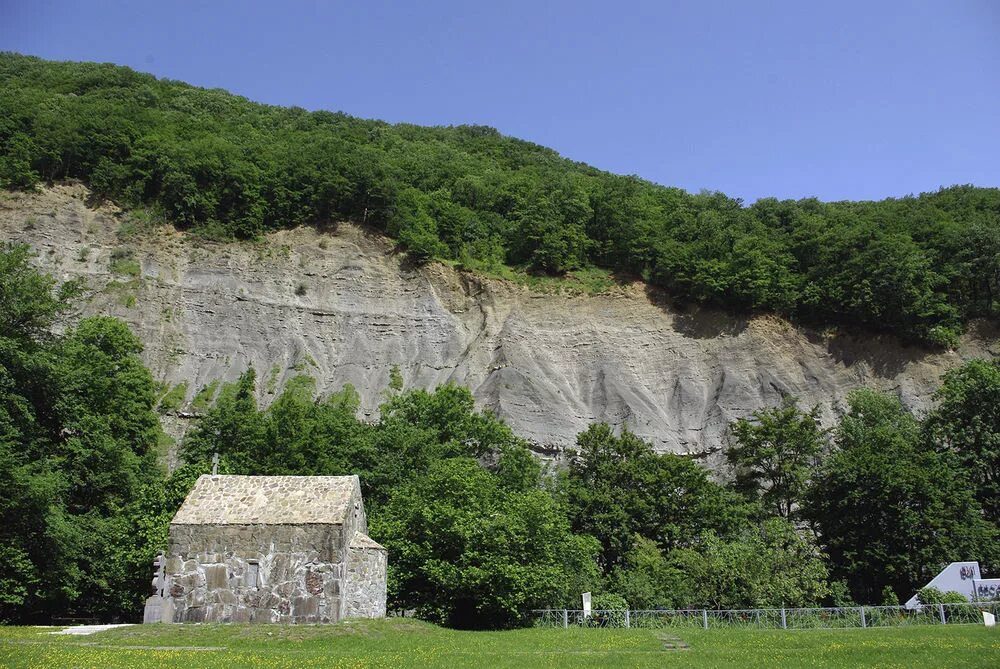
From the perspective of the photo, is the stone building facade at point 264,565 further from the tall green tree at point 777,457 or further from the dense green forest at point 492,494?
the tall green tree at point 777,457

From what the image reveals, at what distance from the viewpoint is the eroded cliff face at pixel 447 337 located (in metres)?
52.6

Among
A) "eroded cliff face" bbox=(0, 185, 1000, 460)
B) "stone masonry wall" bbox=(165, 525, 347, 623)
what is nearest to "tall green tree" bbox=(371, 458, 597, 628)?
"stone masonry wall" bbox=(165, 525, 347, 623)

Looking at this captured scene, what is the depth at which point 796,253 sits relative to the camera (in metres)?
66.4

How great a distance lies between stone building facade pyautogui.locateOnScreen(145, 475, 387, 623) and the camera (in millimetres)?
25453

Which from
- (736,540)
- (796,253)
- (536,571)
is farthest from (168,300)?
(796,253)

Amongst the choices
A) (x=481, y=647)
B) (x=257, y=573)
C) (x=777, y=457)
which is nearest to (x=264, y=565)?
(x=257, y=573)

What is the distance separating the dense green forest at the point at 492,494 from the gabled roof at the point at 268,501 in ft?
14.7

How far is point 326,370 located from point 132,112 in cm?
3531

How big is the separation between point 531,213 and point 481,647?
52252 mm

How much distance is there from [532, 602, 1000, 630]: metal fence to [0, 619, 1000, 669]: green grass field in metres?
2.59

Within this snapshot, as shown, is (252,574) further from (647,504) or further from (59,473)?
(647,504)

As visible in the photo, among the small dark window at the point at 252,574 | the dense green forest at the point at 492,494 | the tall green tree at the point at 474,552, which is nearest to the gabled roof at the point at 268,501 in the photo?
the small dark window at the point at 252,574

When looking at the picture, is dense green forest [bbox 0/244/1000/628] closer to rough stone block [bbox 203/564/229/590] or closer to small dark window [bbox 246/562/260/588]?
rough stone block [bbox 203/564/229/590]

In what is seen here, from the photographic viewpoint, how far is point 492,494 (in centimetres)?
3266
